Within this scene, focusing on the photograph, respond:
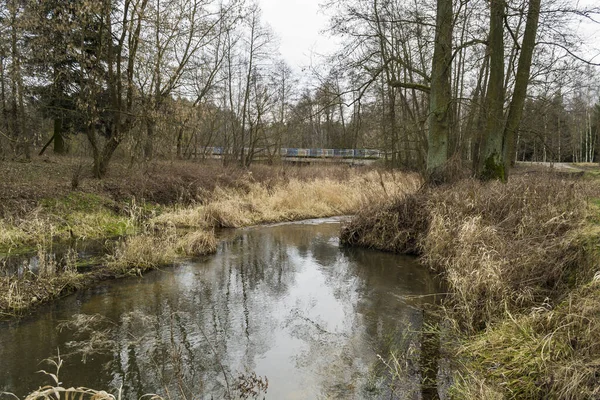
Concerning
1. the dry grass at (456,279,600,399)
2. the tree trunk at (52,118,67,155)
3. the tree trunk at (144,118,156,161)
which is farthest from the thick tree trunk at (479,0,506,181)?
the tree trunk at (52,118,67,155)

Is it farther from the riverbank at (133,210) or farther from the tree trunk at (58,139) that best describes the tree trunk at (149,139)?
the tree trunk at (58,139)

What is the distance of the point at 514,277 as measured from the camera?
5203mm

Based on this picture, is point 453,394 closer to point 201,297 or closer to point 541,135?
point 201,297

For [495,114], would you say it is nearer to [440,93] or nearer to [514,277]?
[440,93]

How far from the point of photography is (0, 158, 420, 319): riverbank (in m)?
7.10

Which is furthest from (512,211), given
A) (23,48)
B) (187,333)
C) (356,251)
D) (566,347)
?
(23,48)

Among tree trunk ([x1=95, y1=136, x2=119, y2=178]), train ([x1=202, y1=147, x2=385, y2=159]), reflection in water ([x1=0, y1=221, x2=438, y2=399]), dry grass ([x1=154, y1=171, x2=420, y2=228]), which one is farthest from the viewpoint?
train ([x1=202, y1=147, x2=385, y2=159])

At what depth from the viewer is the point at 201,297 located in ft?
21.3

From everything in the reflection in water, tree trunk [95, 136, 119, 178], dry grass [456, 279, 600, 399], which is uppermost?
tree trunk [95, 136, 119, 178]

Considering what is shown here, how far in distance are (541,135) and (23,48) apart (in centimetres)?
1656

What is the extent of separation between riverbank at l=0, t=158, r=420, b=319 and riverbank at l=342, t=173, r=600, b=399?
2.55m

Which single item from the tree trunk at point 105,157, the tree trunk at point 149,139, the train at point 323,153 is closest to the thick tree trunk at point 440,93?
the tree trunk at point 149,139

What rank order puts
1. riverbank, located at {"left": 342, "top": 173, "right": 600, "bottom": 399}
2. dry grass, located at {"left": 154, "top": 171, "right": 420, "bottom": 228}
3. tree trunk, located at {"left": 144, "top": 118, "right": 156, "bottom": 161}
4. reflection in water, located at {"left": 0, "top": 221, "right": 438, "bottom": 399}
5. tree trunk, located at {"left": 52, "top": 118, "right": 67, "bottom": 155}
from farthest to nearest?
tree trunk, located at {"left": 52, "top": 118, "right": 67, "bottom": 155}
tree trunk, located at {"left": 144, "top": 118, "right": 156, "bottom": 161}
dry grass, located at {"left": 154, "top": 171, "right": 420, "bottom": 228}
reflection in water, located at {"left": 0, "top": 221, "right": 438, "bottom": 399}
riverbank, located at {"left": 342, "top": 173, "right": 600, "bottom": 399}

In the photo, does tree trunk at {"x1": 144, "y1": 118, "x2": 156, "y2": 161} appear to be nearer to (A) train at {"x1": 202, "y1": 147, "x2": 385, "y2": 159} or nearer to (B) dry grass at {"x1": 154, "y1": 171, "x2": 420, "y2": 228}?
(B) dry grass at {"x1": 154, "y1": 171, "x2": 420, "y2": 228}
